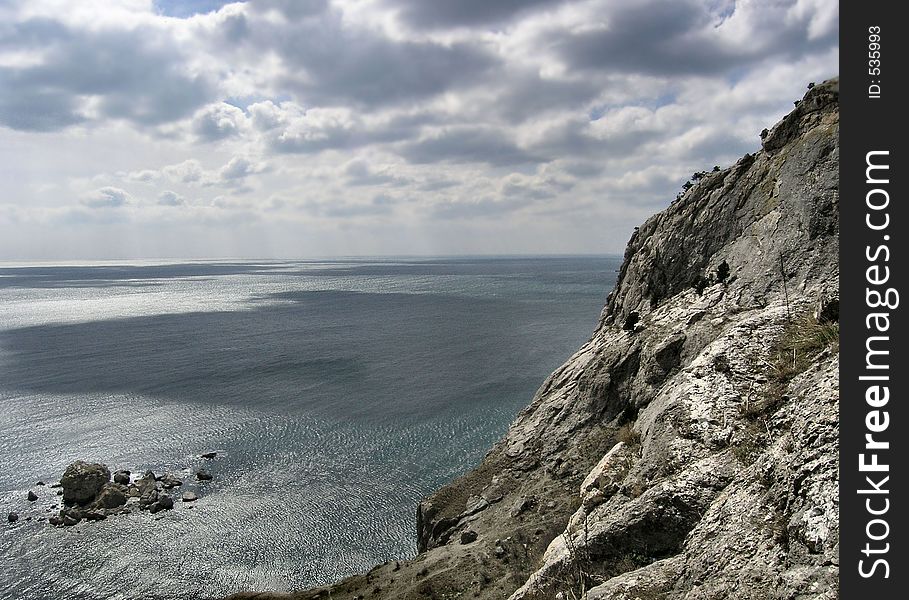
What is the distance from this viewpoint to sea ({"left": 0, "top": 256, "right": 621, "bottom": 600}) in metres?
45.0

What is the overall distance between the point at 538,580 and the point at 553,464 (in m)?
17.2

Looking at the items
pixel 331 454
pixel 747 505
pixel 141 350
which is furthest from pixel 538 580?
pixel 141 350

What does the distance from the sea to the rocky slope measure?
39.2ft

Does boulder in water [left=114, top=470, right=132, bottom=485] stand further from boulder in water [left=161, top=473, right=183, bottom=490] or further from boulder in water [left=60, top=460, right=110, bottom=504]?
boulder in water [left=161, top=473, right=183, bottom=490]

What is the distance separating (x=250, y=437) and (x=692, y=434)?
6485 cm

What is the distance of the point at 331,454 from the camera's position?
211 ft

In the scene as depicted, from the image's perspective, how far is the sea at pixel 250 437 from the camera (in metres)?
45.0

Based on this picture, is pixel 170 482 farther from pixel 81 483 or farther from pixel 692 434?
pixel 692 434

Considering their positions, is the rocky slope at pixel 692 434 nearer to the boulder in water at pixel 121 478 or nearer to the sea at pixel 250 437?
the sea at pixel 250 437

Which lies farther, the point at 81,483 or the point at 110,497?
the point at 81,483
